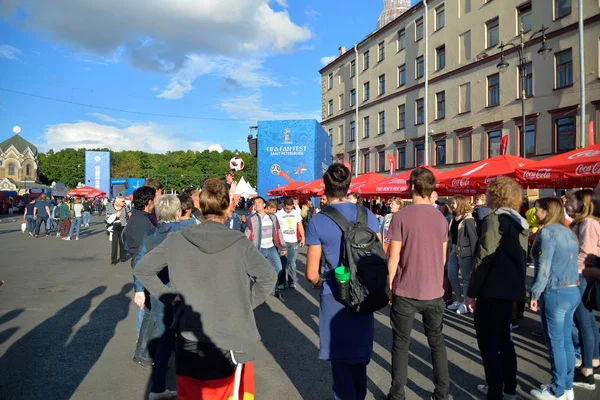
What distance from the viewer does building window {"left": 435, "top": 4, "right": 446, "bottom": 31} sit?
98.2 ft

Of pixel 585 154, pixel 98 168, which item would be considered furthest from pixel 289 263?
pixel 98 168

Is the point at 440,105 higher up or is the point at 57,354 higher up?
the point at 440,105

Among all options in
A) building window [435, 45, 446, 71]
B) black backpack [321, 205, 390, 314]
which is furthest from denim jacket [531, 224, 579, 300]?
building window [435, 45, 446, 71]

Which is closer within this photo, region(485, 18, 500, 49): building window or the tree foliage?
region(485, 18, 500, 49): building window

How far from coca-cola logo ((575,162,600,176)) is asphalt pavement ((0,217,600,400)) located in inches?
90.9

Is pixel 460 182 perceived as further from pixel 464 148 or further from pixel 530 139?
pixel 464 148

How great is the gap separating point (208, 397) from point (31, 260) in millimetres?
11379

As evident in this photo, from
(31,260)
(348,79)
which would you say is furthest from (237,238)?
(348,79)

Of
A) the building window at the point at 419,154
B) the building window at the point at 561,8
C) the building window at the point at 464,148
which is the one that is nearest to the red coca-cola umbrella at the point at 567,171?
the building window at the point at 561,8

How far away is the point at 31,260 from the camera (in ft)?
37.4

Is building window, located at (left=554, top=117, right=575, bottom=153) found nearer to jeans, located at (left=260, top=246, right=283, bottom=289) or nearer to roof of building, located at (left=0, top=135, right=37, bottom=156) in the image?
jeans, located at (left=260, top=246, right=283, bottom=289)

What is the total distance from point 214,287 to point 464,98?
97.9 ft

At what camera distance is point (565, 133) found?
72.7 ft

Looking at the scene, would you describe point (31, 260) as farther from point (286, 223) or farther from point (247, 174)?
point (247, 174)
